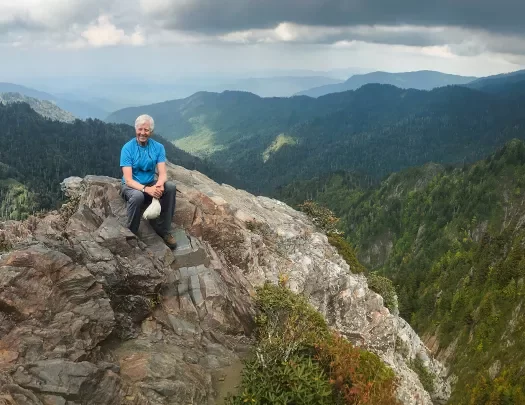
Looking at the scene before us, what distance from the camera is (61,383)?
9555 millimetres

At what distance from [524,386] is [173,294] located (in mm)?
79564

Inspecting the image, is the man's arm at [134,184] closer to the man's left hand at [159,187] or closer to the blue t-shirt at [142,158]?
the man's left hand at [159,187]

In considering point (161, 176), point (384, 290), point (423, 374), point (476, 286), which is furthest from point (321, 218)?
point (476, 286)

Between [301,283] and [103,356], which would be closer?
[103,356]

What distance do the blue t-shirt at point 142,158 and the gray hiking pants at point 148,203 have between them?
751 millimetres

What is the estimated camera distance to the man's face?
14945 mm

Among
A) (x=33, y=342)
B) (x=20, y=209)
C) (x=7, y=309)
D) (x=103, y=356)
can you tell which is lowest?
(x=20, y=209)

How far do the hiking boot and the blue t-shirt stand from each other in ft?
7.26

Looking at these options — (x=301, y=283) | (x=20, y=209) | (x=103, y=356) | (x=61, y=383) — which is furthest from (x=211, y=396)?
(x=20, y=209)

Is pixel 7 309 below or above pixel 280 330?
above

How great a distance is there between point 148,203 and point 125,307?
4.16m

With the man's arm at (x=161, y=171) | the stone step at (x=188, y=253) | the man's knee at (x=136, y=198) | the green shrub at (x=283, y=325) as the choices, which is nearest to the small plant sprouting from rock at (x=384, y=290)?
the green shrub at (x=283, y=325)

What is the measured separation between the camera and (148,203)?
15.6 m

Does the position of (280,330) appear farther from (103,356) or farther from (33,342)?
(33,342)
